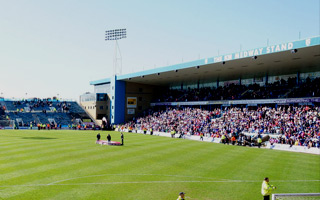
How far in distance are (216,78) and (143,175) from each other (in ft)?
134

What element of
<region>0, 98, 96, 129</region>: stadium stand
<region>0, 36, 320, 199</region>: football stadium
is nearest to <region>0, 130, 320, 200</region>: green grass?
<region>0, 36, 320, 199</region>: football stadium

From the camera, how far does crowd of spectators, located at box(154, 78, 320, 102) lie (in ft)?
131

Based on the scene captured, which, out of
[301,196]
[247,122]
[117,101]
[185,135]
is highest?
[117,101]

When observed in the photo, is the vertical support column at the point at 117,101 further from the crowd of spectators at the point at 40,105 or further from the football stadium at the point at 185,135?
the crowd of spectators at the point at 40,105

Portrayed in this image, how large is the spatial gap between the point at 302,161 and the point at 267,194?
42.7 ft

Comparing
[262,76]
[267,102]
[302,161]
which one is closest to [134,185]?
[302,161]

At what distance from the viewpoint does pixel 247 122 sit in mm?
40344

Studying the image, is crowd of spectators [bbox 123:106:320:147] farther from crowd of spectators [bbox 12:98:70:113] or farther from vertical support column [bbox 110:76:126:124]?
crowd of spectators [bbox 12:98:70:113]

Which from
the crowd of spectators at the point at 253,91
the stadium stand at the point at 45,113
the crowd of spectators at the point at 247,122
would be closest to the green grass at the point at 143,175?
the crowd of spectators at the point at 247,122

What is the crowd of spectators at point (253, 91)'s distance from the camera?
39.8m

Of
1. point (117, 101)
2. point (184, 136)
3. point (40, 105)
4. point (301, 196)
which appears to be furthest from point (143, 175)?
point (40, 105)

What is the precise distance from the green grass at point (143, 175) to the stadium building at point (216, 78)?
1519cm

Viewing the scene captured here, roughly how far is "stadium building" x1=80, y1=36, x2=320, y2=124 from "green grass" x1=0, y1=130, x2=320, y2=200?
15192 millimetres

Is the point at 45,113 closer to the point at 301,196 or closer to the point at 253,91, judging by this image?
the point at 253,91
